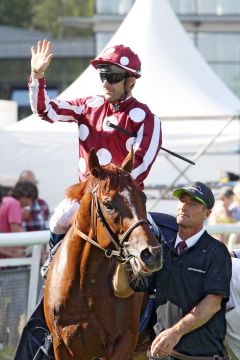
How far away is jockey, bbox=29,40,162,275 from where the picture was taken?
20.5 feet

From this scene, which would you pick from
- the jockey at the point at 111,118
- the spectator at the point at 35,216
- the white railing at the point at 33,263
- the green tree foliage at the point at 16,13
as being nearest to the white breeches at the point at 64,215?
the jockey at the point at 111,118

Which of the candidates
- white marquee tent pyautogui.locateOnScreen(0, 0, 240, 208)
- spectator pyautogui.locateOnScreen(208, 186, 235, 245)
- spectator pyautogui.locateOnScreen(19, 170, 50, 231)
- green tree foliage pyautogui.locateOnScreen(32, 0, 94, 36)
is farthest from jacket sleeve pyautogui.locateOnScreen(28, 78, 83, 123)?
Answer: green tree foliage pyautogui.locateOnScreen(32, 0, 94, 36)

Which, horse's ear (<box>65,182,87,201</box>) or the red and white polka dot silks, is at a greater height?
the red and white polka dot silks

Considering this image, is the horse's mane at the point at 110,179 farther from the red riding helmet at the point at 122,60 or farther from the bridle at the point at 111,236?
the red riding helmet at the point at 122,60

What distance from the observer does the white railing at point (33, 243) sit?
312 inches

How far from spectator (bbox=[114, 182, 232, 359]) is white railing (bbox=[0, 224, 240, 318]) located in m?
2.21

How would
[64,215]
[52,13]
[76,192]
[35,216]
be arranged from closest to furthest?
[76,192] → [64,215] → [35,216] → [52,13]

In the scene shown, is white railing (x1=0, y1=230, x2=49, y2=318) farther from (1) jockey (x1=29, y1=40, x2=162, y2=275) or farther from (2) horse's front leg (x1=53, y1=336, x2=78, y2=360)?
(2) horse's front leg (x1=53, y1=336, x2=78, y2=360)

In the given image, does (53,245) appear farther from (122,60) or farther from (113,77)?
(122,60)

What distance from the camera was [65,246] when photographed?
6105mm

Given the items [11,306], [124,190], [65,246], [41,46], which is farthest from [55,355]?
[11,306]

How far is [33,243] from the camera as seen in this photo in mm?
8211

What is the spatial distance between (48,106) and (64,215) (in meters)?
0.71

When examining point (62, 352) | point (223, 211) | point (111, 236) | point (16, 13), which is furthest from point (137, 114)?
point (16, 13)
